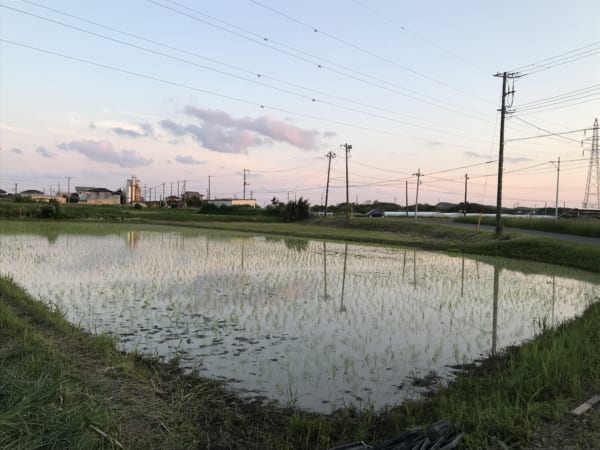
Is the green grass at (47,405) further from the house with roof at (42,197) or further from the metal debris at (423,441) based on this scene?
Answer: the house with roof at (42,197)

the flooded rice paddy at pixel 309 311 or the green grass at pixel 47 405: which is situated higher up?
the green grass at pixel 47 405

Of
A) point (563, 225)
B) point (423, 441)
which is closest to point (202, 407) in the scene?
point (423, 441)

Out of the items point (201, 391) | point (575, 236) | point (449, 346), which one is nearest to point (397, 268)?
point (449, 346)

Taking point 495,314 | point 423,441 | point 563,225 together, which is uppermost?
point 563,225

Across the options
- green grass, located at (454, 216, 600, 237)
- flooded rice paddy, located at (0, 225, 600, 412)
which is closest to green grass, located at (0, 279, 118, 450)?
flooded rice paddy, located at (0, 225, 600, 412)

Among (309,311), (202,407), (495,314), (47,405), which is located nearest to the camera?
(47,405)

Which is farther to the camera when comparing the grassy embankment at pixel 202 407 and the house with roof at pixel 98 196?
the house with roof at pixel 98 196

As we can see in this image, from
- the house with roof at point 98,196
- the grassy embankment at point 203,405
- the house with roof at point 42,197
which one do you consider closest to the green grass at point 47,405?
the grassy embankment at point 203,405

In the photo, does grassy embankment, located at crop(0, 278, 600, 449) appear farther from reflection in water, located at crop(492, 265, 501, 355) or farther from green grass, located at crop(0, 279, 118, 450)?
reflection in water, located at crop(492, 265, 501, 355)

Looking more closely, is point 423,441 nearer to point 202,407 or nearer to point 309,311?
point 202,407

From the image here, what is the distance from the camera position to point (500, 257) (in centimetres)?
1939

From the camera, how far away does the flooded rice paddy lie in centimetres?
530

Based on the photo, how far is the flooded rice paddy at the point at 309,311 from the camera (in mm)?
5305

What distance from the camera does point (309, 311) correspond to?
8391mm
